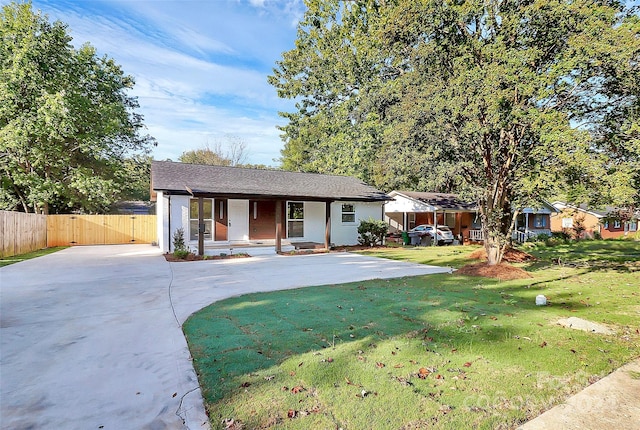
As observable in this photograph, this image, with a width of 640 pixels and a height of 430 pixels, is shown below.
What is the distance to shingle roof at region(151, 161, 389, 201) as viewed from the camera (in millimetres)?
13961

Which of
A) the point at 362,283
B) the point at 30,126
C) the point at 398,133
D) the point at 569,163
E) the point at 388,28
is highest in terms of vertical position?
the point at 388,28

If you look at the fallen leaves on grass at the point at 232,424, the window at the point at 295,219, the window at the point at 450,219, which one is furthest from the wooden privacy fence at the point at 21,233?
the window at the point at 450,219

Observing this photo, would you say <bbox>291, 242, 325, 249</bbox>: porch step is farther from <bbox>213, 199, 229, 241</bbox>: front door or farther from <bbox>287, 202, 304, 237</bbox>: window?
<bbox>213, 199, 229, 241</bbox>: front door

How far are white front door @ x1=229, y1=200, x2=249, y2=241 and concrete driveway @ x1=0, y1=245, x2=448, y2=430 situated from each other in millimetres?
5899

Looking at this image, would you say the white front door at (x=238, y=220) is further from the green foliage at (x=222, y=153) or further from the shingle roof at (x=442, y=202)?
the green foliage at (x=222, y=153)

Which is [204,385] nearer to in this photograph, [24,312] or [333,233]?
[24,312]

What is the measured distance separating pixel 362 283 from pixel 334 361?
4.73m

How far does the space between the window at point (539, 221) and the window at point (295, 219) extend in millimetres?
23143

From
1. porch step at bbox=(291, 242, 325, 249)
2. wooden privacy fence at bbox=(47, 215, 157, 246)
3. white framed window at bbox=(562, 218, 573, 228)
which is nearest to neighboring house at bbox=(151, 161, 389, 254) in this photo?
porch step at bbox=(291, 242, 325, 249)

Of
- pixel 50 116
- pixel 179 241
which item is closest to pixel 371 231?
pixel 179 241

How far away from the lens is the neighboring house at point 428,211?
21.8 metres

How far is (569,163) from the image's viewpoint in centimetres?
813

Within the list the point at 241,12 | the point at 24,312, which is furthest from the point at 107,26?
the point at 24,312

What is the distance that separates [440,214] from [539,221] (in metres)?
11.4
